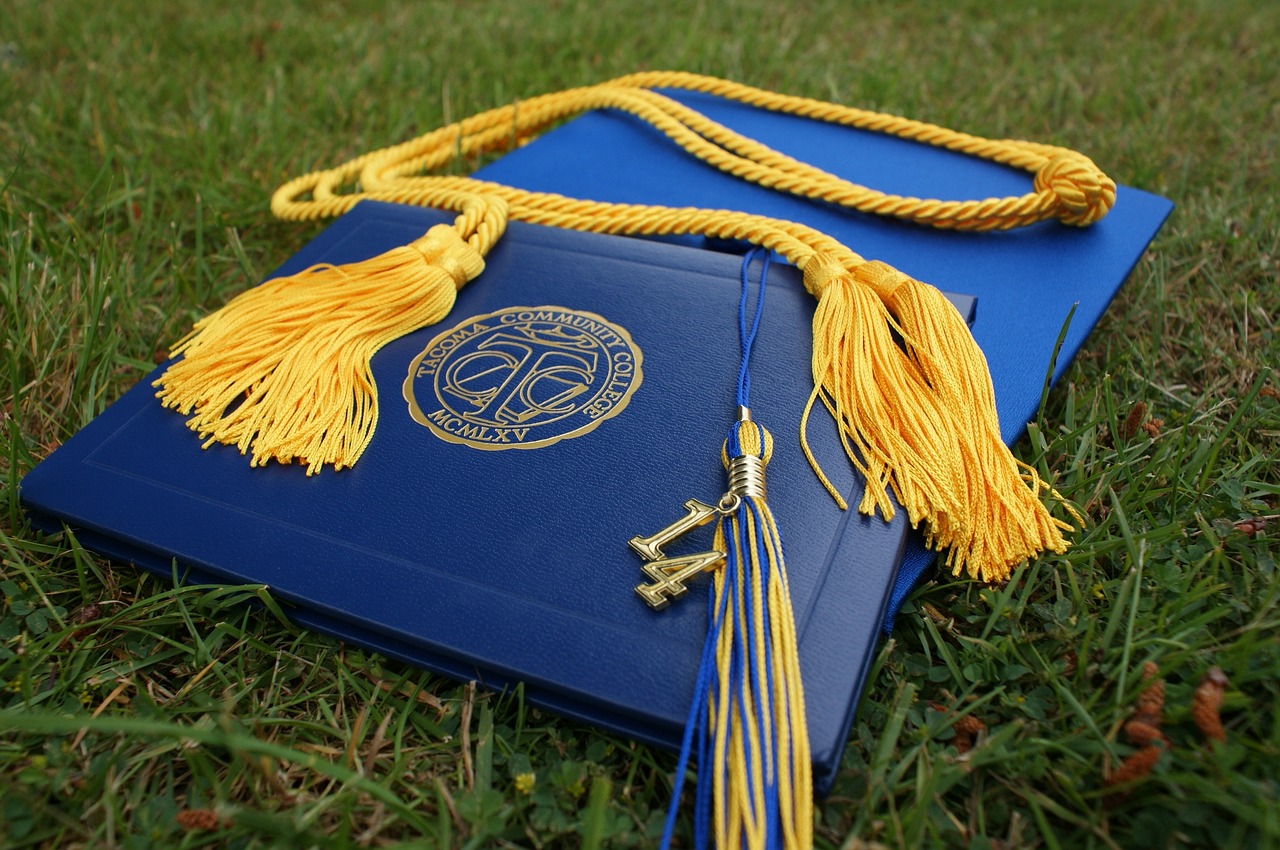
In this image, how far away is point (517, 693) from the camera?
906mm

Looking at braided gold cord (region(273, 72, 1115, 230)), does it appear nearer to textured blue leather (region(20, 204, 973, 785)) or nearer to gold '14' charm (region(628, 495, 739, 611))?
textured blue leather (region(20, 204, 973, 785))

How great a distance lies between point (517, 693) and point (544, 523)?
0.18m

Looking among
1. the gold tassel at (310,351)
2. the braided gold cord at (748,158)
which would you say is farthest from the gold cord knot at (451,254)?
the braided gold cord at (748,158)

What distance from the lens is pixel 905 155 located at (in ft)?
5.56

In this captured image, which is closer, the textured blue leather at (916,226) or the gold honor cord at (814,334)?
the gold honor cord at (814,334)

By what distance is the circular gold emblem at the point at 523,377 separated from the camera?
1090 mm

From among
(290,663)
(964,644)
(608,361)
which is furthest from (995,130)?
(290,663)

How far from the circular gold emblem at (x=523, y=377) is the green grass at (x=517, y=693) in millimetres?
291

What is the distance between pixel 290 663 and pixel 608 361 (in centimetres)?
50

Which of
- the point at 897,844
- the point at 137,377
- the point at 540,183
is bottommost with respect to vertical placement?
the point at 137,377

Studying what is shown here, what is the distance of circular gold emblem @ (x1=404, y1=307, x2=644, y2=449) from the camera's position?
42.9 inches

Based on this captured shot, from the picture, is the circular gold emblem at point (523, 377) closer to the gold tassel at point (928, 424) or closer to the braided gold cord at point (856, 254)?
the braided gold cord at point (856, 254)

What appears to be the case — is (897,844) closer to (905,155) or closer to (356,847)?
(356,847)

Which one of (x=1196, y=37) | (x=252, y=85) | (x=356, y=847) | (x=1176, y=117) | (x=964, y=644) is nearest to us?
(x=356, y=847)
